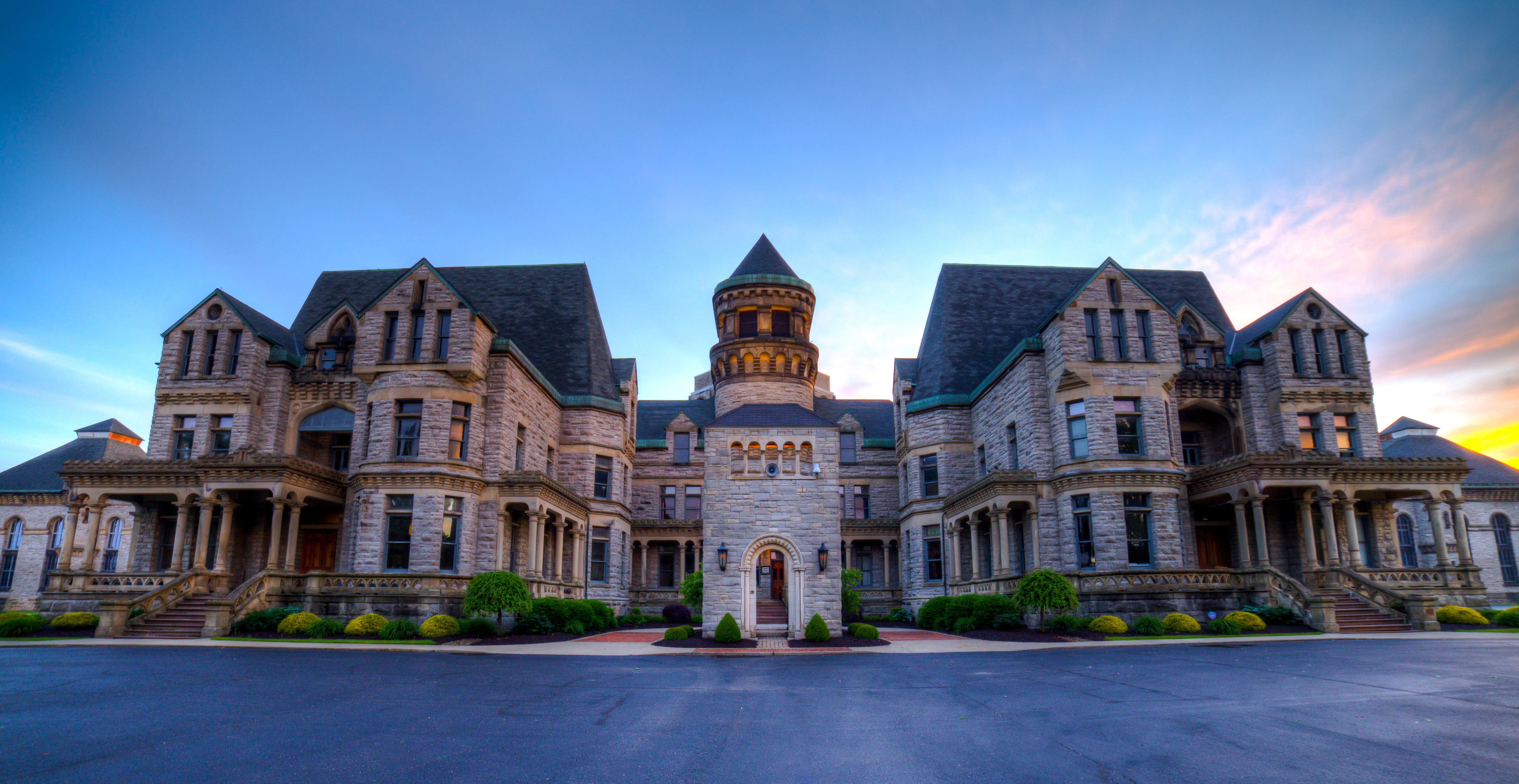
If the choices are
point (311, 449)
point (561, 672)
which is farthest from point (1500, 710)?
point (311, 449)

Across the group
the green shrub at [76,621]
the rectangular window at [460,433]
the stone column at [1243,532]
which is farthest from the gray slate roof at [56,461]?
the stone column at [1243,532]

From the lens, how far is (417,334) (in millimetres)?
29531

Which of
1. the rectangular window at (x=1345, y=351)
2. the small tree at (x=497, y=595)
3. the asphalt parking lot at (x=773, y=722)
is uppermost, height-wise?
the rectangular window at (x=1345, y=351)

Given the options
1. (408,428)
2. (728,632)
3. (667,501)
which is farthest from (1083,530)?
(408,428)

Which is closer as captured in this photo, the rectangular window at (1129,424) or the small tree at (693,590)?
the rectangular window at (1129,424)

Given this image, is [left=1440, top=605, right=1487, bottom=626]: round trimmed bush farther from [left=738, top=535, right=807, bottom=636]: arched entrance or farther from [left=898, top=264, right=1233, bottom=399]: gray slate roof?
[left=738, top=535, right=807, bottom=636]: arched entrance

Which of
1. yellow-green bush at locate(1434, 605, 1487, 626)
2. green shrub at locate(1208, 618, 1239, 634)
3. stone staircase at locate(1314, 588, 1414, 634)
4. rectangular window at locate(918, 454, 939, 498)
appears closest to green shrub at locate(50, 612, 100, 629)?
rectangular window at locate(918, 454, 939, 498)

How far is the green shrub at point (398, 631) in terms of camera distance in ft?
77.7

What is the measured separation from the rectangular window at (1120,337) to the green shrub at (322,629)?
1141 inches

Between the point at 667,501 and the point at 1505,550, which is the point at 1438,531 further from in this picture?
the point at 667,501

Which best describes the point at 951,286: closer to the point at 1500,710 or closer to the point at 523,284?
the point at 523,284

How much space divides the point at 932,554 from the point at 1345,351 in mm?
19728

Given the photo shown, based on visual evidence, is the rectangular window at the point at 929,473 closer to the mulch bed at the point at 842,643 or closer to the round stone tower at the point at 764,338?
the round stone tower at the point at 764,338

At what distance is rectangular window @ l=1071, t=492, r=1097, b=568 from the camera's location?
28281mm
